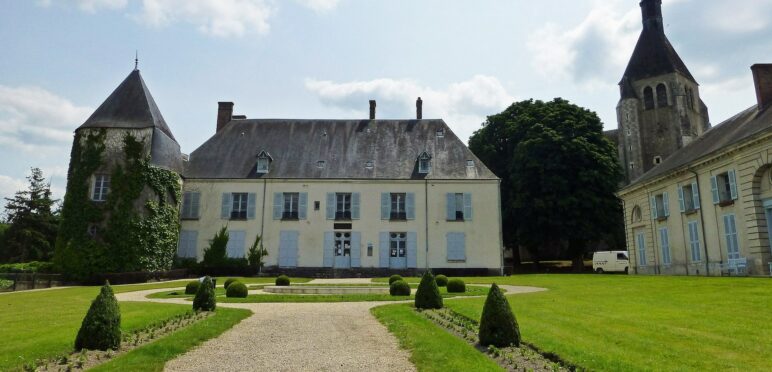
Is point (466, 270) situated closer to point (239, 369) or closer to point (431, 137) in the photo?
point (431, 137)

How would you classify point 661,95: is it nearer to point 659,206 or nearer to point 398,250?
point 659,206

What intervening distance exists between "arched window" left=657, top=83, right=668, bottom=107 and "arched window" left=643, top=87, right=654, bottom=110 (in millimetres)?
525

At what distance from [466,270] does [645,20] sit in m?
34.2

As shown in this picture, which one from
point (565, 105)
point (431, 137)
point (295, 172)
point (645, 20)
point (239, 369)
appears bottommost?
point (239, 369)

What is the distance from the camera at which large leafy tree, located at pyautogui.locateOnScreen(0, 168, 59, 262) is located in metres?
43.4

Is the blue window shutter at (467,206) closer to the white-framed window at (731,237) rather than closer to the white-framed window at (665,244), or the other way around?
the white-framed window at (665,244)

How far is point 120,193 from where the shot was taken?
23922 mm

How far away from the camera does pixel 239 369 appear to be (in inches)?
238

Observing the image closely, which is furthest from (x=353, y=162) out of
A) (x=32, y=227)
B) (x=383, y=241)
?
(x=32, y=227)

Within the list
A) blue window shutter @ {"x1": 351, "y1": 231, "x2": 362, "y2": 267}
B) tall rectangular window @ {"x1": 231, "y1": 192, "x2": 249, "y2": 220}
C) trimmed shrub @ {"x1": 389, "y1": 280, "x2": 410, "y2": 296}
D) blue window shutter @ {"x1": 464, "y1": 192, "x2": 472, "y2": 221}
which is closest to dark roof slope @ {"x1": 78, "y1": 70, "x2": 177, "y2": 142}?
tall rectangular window @ {"x1": 231, "y1": 192, "x2": 249, "y2": 220}

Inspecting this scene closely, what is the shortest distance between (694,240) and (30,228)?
5015 centimetres

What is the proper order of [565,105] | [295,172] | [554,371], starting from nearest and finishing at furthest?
[554,371] < [295,172] < [565,105]

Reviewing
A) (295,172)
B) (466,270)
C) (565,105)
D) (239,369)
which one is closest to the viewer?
(239,369)

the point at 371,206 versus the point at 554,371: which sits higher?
the point at 371,206
